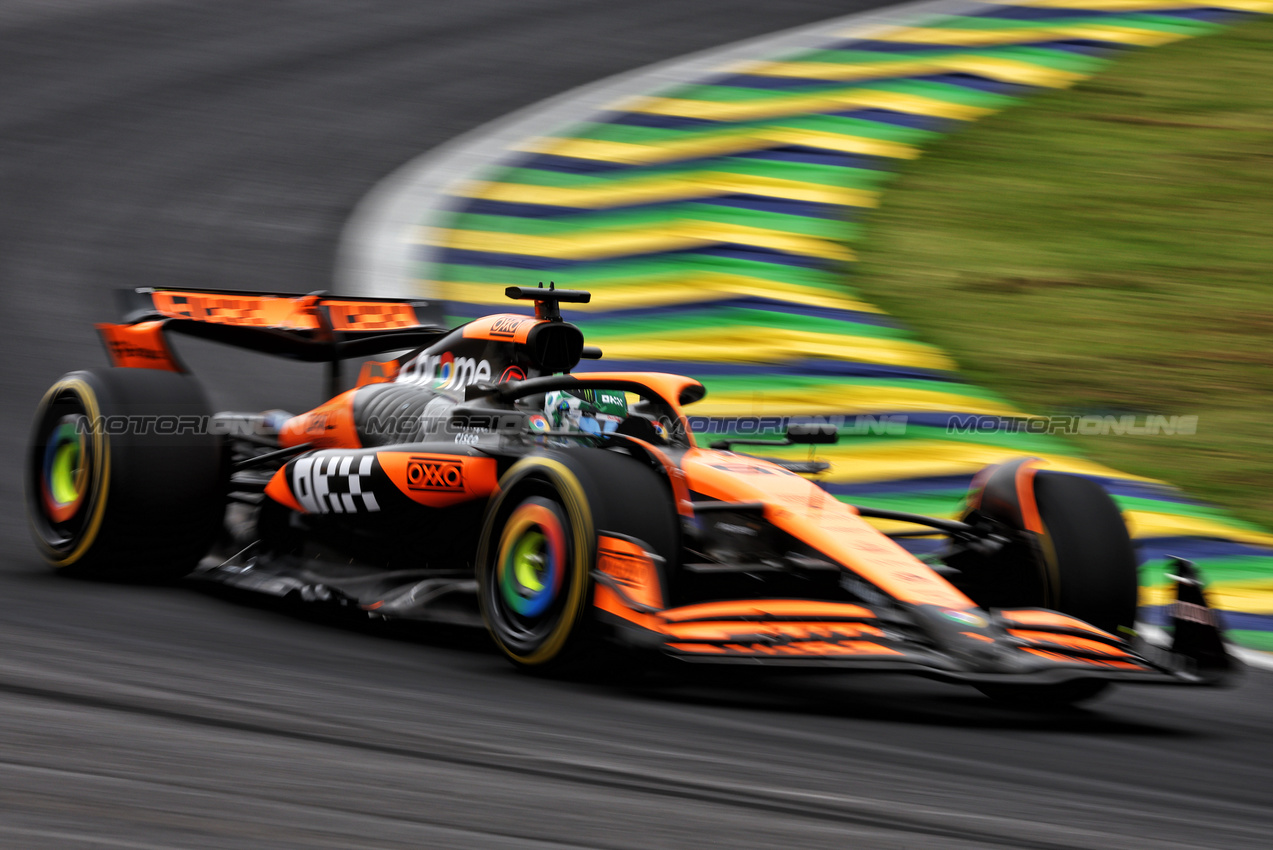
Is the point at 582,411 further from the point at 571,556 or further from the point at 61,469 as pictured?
the point at 61,469

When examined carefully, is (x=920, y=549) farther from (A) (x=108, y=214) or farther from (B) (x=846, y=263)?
(A) (x=108, y=214)

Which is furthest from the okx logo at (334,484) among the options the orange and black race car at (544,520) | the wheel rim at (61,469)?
the wheel rim at (61,469)

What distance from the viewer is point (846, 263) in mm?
10125

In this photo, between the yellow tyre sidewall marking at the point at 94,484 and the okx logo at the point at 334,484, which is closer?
the okx logo at the point at 334,484

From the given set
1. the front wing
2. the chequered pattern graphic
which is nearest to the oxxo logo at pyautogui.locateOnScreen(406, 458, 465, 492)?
the front wing

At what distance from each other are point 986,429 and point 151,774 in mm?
5307

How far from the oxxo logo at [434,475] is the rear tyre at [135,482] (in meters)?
1.17

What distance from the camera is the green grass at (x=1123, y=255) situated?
28.4ft

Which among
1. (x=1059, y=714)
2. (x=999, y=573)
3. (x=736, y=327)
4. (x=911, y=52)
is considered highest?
(x=911, y=52)

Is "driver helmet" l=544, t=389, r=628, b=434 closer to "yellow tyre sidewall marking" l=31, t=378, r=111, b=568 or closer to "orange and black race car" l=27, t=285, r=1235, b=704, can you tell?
"orange and black race car" l=27, t=285, r=1235, b=704

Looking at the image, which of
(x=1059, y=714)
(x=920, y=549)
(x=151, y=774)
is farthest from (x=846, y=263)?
(x=151, y=774)

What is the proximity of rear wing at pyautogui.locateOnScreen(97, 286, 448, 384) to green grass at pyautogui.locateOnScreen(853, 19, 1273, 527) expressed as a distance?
11.4 ft

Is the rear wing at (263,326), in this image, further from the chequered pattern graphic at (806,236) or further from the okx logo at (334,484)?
the chequered pattern graphic at (806,236)

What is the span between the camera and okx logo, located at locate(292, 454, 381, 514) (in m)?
5.86
